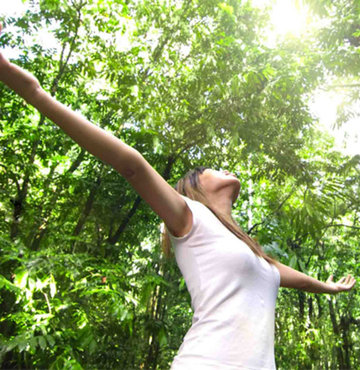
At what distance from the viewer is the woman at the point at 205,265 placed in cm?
81

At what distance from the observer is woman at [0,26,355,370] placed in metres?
0.81

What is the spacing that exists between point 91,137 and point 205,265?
472mm

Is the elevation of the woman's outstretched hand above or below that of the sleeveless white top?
above

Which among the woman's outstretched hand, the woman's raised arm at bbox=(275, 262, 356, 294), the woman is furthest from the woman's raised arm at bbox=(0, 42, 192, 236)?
the woman's outstretched hand

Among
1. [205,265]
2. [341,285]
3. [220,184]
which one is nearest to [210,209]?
[220,184]

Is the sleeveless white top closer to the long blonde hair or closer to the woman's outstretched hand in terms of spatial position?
the long blonde hair

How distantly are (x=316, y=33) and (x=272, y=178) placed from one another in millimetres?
2607

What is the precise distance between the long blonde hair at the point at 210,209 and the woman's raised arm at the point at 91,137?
1.04ft

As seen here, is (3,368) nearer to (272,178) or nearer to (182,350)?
(182,350)

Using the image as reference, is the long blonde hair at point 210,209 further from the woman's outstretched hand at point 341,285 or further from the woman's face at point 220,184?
the woman's outstretched hand at point 341,285

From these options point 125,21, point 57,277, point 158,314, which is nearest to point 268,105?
point 125,21

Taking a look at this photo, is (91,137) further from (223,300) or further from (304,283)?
(304,283)

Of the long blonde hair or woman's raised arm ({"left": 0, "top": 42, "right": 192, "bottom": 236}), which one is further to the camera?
the long blonde hair

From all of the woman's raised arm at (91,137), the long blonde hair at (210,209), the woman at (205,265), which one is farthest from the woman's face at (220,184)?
the woman's raised arm at (91,137)
